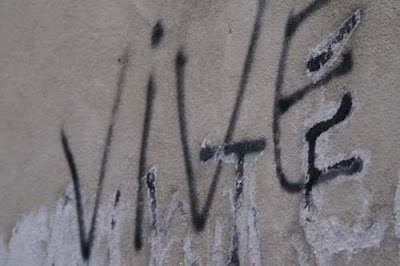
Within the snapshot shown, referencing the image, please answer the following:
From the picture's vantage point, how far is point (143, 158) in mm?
3293

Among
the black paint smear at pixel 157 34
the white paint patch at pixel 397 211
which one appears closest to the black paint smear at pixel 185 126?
the black paint smear at pixel 157 34

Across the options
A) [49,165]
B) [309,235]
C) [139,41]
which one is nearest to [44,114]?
[49,165]

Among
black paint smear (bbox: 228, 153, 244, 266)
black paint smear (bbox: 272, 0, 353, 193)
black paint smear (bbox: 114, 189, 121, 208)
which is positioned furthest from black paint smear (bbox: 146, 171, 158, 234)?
black paint smear (bbox: 272, 0, 353, 193)

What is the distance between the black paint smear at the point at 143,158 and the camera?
3277 millimetres

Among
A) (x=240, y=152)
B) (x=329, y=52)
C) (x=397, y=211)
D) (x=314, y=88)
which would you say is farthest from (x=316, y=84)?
(x=397, y=211)

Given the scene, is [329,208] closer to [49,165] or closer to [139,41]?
[139,41]

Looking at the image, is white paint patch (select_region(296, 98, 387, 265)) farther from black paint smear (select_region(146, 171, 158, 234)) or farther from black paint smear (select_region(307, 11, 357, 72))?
black paint smear (select_region(146, 171, 158, 234))

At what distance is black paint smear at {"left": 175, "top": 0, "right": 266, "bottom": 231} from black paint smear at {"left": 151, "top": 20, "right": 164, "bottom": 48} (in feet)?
0.51

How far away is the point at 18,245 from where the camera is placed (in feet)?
13.6

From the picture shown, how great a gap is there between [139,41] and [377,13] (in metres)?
1.28

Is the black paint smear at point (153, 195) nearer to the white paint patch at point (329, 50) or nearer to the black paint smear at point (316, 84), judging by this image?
the black paint smear at point (316, 84)

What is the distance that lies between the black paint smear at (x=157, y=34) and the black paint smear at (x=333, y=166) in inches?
37.6

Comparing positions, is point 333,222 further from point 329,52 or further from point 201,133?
point 201,133

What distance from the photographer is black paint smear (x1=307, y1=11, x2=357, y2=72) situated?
251 centimetres
